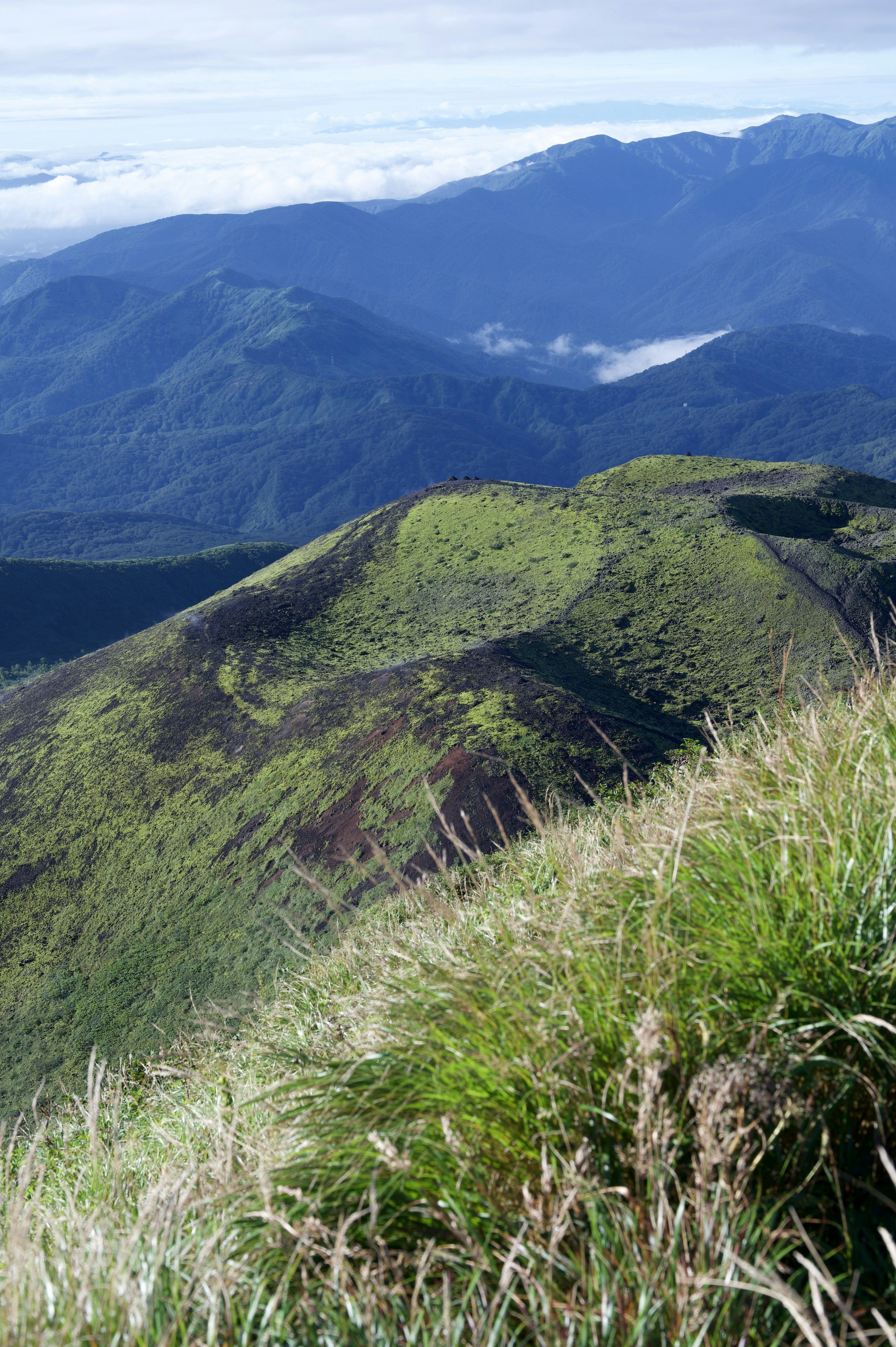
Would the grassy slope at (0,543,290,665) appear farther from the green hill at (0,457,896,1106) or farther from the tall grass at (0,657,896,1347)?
the tall grass at (0,657,896,1347)

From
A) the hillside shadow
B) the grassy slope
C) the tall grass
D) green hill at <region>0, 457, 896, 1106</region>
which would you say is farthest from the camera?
the grassy slope

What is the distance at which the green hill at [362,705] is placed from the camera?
26.2m

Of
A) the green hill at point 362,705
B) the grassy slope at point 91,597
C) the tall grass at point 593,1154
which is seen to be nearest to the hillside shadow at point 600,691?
the green hill at point 362,705

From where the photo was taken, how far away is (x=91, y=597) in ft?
405

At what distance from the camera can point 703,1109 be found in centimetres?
281

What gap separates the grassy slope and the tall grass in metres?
111

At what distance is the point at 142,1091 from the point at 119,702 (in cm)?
3268

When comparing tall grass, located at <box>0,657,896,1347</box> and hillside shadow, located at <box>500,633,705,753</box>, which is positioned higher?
tall grass, located at <box>0,657,896,1347</box>

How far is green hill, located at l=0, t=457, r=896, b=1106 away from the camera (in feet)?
86.0

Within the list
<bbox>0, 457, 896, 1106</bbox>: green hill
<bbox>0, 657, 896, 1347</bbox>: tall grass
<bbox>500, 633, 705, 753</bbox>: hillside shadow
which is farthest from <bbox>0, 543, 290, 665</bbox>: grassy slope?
<bbox>0, 657, 896, 1347</bbox>: tall grass

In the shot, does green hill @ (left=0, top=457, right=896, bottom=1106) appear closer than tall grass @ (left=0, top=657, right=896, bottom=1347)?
No

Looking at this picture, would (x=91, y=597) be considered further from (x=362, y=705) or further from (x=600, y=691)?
(x=600, y=691)

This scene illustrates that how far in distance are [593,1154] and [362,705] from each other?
2966 centimetres

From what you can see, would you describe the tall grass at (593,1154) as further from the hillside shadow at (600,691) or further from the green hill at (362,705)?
the hillside shadow at (600,691)
